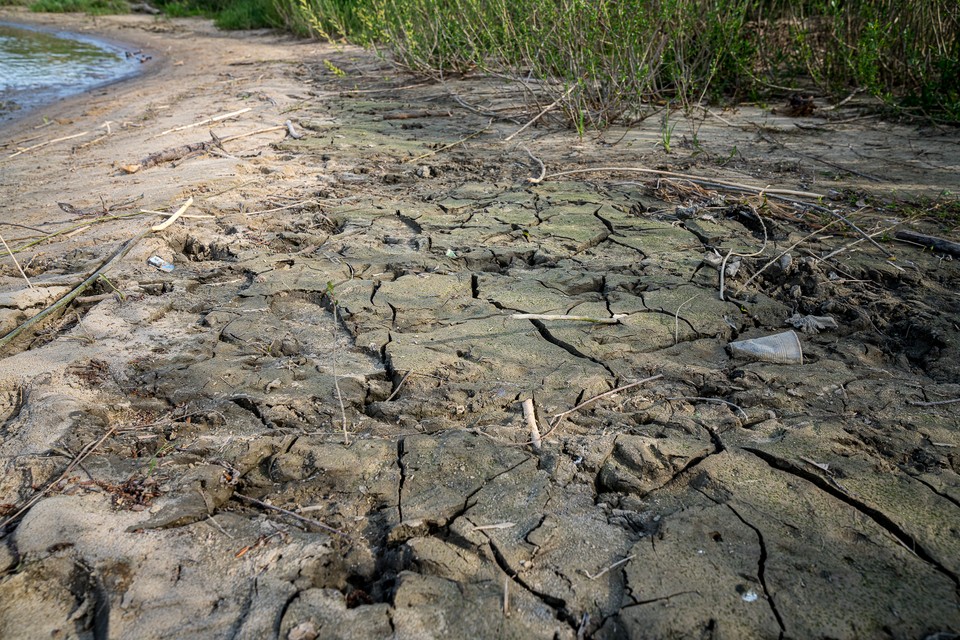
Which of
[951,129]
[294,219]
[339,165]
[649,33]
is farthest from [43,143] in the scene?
[951,129]

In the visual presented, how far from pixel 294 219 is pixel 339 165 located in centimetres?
109

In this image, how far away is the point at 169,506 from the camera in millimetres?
1698

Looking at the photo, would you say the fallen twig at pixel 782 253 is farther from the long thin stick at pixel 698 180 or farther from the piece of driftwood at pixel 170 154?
the piece of driftwood at pixel 170 154

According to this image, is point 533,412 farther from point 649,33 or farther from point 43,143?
point 43,143

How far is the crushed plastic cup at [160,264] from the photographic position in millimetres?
3117

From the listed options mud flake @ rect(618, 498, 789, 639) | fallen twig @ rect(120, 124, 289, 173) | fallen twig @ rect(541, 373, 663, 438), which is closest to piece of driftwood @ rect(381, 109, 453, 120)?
fallen twig @ rect(120, 124, 289, 173)

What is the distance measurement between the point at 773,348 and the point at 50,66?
1268cm

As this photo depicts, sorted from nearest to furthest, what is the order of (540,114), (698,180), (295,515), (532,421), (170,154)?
(295,515)
(532,421)
(698,180)
(170,154)
(540,114)

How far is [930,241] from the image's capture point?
3.15 meters

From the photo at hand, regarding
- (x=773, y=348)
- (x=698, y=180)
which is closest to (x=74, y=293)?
(x=773, y=348)

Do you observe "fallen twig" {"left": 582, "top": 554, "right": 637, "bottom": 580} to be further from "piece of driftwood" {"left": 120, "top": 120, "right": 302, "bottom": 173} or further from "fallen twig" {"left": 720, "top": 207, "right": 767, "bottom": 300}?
"piece of driftwood" {"left": 120, "top": 120, "right": 302, "bottom": 173}

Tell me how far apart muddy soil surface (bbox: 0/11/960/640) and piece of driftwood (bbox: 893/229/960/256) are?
50 mm

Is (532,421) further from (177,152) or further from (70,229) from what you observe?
(177,152)

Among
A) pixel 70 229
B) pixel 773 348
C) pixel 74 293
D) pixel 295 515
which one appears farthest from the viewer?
pixel 70 229
